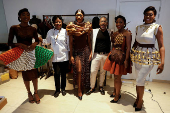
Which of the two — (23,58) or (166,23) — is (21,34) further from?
(166,23)

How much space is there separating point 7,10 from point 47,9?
57.7 inches

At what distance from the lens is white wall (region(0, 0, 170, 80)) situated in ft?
9.18

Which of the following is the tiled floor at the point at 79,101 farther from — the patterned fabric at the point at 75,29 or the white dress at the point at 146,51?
the patterned fabric at the point at 75,29

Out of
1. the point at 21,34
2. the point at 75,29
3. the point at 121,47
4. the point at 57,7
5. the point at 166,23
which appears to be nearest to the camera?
the point at 21,34

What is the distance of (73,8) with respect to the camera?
10.7ft

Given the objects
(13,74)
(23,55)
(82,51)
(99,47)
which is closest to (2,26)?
(13,74)

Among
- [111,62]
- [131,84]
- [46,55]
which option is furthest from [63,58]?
[131,84]

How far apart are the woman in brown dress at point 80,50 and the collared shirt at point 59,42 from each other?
113 mm

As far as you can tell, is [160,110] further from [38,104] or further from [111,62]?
[38,104]

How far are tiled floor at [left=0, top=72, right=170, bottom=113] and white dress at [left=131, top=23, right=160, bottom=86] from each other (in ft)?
2.32

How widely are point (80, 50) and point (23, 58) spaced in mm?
1010

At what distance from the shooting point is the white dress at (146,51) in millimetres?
1726

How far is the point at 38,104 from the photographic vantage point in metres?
2.23

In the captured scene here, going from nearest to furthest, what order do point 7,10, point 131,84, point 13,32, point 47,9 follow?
point 13,32 → point 131,84 → point 47,9 → point 7,10
